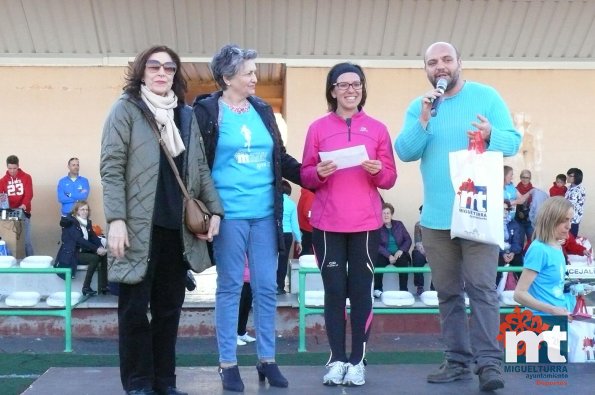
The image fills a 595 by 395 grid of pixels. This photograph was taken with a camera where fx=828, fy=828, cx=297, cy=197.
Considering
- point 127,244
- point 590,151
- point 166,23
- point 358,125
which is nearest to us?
point 127,244

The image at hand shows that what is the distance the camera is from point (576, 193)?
1230 centimetres

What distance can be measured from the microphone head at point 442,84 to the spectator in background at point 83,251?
7101mm

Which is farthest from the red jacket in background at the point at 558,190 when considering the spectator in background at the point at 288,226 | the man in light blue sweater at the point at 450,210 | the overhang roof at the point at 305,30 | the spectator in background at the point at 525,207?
the man in light blue sweater at the point at 450,210

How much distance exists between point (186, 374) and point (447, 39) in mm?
8170

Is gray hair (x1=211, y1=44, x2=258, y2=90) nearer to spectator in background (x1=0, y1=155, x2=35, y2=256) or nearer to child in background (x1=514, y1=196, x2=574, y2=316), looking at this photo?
child in background (x1=514, y1=196, x2=574, y2=316)

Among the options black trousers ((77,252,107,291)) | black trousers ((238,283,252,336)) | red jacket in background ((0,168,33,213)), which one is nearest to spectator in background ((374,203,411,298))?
black trousers ((238,283,252,336))

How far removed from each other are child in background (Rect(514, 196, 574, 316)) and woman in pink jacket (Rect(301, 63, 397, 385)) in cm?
156

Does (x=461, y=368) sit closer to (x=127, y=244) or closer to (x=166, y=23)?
(x=127, y=244)

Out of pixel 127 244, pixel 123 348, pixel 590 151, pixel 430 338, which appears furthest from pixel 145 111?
pixel 590 151

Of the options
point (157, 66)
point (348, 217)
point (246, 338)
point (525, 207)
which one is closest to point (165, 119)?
point (157, 66)

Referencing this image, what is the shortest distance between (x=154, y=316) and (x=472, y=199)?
193 cm

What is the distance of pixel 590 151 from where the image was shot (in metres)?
12.7

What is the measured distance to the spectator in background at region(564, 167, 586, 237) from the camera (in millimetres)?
12297

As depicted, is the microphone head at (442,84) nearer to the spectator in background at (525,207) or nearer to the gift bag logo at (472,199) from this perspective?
the gift bag logo at (472,199)
